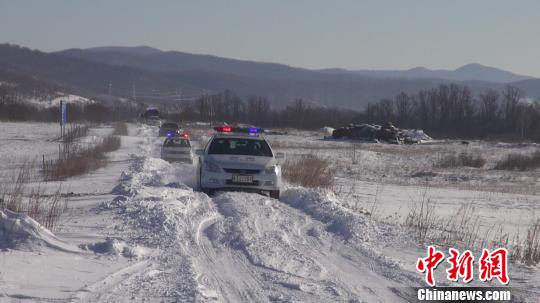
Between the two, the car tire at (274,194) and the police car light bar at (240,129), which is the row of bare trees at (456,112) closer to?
the police car light bar at (240,129)

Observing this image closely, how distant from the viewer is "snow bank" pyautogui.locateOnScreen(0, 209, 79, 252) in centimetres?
941

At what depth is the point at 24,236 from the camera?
31.4 ft

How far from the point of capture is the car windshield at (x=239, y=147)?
18391 millimetres

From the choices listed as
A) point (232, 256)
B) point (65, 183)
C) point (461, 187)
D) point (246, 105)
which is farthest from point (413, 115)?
point (232, 256)

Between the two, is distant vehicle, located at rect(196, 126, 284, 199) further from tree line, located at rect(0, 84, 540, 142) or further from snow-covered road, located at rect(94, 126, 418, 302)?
tree line, located at rect(0, 84, 540, 142)

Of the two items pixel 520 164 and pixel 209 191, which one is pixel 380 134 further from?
pixel 209 191

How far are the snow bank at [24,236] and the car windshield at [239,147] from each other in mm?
8576

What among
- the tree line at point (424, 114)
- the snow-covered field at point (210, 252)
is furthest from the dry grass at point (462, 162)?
the tree line at point (424, 114)

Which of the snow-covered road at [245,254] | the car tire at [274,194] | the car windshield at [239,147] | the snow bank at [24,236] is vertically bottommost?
the car tire at [274,194]

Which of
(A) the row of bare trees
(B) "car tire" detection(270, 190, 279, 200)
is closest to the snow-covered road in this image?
(B) "car tire" detection(270, 190, 279, 200)

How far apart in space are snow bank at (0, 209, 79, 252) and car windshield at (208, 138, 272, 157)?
8.58 meters

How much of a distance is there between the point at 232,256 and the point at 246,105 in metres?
142

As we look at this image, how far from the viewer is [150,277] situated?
28.0 feet

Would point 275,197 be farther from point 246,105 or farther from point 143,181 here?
point 246,105
